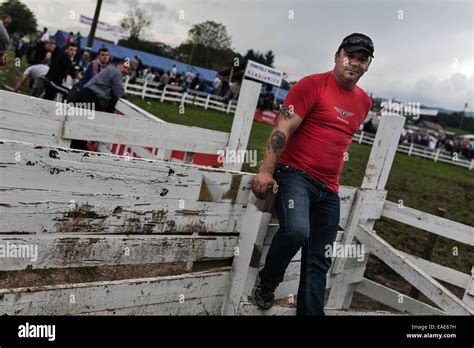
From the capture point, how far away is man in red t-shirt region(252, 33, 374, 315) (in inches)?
117

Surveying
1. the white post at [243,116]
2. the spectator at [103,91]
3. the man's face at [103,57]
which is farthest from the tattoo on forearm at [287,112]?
the man's face at [103,57]

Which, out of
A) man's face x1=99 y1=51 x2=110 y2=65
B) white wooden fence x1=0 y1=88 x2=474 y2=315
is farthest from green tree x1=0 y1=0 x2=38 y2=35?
white wooden fence x1=0 y1=88 x2=474 y2=315

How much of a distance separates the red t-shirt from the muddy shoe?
2.66 ft

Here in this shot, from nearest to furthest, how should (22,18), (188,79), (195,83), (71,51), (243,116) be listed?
1. (243,116)
2. (71,51)
3. (195,83)
4. (188,79)
5. (22,18)

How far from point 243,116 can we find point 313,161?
5.76 ft

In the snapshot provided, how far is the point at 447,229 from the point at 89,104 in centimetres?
442

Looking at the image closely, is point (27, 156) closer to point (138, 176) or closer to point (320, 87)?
point (138, 176)

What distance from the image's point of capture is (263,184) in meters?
2.84

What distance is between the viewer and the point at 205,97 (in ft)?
99.1

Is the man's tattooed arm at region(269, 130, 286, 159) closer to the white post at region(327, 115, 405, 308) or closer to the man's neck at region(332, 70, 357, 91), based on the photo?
the man's neck at region(332, 70, 357, 91)

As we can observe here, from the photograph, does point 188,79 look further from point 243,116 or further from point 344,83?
point 344,83

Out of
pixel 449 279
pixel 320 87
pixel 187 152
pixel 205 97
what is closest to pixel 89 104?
pixel 187 152

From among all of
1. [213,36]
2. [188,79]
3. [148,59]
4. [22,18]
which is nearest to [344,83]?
[188,79]

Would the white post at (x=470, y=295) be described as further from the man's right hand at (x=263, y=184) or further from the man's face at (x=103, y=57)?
the man's face at (x=103, y=57)
